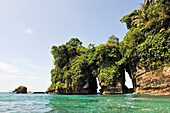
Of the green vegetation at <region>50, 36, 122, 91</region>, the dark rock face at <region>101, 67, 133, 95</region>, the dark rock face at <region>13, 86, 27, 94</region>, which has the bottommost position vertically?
the dark rock face at <region>13, 86, 27, 94</region>

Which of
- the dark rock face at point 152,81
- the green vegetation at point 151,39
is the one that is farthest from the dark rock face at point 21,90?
the dark rock face at point 152,81

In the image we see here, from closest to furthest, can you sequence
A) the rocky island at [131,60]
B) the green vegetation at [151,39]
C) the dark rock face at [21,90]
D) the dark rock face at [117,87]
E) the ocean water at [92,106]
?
1. the ocean water at [92,106]
2. the green vegetation at [151,39]
3. the rocky island at [131,60]
4. the dark rock face at [117,87]
5. the dark rock face at [21,90]

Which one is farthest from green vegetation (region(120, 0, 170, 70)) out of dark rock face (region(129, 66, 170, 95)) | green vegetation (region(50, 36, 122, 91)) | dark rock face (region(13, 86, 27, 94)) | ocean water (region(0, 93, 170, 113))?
dark rock face (region(13, 86, 27, 94))

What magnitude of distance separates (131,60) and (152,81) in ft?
16.6

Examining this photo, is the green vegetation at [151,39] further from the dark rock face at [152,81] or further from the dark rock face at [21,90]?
the dark rock face at [21,90]

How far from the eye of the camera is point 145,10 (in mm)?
24234

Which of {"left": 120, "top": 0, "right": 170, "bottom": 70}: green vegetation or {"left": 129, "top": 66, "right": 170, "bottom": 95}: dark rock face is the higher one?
{"left": 120, "top": 0, "right": 170, "bottom": 70}: green vegetation

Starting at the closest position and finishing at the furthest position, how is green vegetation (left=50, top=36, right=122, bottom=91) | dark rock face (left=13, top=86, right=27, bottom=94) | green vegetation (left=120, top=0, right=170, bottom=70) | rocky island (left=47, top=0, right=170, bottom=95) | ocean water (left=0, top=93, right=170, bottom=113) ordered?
ocean water (left=0, top=93, right=170, bottom=113) → green vegetation (left=120, top=0, right=170, bottom=70) → rocky island (left=47, top=0, right=170, bottom=95) → green vegetation (left=50, top=36, right=122, bottom=91) → dark rock face (left=13, top=86, right=27, bottom=94)

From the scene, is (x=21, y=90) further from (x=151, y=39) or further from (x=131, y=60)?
(x=151, y=39)

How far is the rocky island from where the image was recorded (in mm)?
19156

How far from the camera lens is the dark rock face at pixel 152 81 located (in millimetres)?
→ 18375

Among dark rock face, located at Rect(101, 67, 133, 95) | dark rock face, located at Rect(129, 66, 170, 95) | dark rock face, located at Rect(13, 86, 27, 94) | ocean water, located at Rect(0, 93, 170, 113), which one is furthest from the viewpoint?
dark rock face, located at Rect(13, 86, 27, 94)

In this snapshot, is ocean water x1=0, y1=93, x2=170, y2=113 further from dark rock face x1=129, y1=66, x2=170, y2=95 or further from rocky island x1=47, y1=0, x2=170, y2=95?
rocky island x1=47, y1=0, x2=170, y2=95

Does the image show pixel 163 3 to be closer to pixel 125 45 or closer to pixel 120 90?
pixel 125 45
